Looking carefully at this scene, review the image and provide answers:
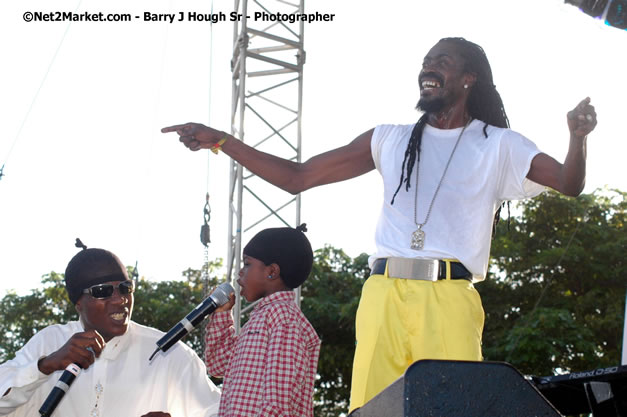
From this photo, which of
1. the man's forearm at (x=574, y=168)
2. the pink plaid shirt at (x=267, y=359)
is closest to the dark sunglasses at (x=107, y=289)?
the pink plaid shirt at (x=267, y=359)

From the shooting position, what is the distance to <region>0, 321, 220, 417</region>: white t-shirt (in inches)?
137

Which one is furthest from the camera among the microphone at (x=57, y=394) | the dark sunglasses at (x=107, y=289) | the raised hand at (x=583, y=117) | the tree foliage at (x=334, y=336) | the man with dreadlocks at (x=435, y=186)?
the tree foliage at (x=334, y=336)

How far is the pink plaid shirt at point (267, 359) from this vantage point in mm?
2908

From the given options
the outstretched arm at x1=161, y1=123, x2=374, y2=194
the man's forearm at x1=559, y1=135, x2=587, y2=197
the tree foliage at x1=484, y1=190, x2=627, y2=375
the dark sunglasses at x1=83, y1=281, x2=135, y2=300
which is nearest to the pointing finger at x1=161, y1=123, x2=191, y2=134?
the outstretched arm at x1=161, y1=123, x2=374, y2=194

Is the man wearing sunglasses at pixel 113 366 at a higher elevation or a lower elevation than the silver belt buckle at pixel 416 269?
lower

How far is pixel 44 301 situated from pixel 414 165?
18.6 m

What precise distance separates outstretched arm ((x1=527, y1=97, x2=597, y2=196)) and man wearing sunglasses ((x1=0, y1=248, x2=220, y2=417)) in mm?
1769

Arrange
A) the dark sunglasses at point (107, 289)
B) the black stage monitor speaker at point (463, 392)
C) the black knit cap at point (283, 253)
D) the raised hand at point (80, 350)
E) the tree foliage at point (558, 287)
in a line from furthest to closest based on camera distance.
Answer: the tree foliage at point (558, 287) < the dark sunglasses at point (107, 289) < the black knit cap at point (283, 253) < the raised hand at point (80, 350) < the black stage monitor speaker at point (463, 392)

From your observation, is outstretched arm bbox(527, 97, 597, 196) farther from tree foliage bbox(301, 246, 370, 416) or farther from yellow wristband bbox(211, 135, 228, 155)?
tree foliage bbox(301, 246, 370, 416)

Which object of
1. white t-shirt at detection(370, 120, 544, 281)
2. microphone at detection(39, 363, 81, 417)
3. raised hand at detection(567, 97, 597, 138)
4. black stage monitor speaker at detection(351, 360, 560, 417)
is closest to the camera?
black stage monitor speaker at detection(351, 360, 560, 417)

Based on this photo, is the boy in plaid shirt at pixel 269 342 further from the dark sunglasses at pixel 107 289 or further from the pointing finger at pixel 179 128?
the pointing finger at pixel 179 128

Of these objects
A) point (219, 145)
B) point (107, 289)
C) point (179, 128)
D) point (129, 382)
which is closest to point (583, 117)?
point (219, 145)

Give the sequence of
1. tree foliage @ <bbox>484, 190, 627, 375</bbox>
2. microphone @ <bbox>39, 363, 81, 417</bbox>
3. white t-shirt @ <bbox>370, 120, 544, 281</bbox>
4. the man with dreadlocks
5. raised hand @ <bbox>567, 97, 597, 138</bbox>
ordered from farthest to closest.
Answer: tree foliage @ <bbox>484, 190, 627, 375</bbox> < microphone @ <bbox>39, 363, 81, 417</bbox> < white t-shirt @ <bbox>370, 120, 544, 281</bbox> < the man with dreadlocks < raised hand @ <bbox>567, 97, 597, 138</bbox>

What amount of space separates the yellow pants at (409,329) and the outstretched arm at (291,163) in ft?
1.89
